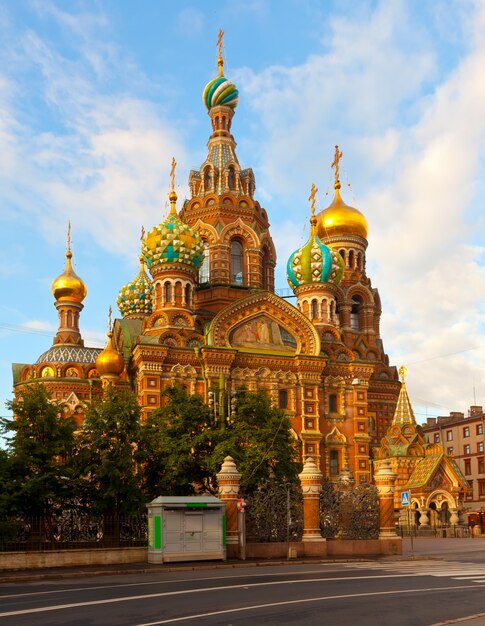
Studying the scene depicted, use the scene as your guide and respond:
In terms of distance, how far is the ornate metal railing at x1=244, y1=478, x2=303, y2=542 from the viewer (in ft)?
86.1

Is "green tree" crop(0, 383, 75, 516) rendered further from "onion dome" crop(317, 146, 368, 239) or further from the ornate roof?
"onion dome" crop(317, 146, 368, 239)

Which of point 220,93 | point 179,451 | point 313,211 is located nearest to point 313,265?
point 313,211

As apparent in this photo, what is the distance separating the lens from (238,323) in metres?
43.7

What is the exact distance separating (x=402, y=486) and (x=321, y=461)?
5.69 metres

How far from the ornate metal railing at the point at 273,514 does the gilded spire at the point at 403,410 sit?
23551mm

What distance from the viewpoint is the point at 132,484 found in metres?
26.4

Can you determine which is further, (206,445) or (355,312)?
(355,312)

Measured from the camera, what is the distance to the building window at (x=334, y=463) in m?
44.3

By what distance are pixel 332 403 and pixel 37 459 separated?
2285 centimetres

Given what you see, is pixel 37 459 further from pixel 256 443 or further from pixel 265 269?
pixel 265 269

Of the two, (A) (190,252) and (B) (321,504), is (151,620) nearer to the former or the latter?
(B) (321,504)

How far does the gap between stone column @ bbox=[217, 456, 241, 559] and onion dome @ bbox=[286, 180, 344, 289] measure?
2434 cm

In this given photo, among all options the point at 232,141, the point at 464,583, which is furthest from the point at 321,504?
the point at 232,141

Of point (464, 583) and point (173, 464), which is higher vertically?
point (173, 464)
